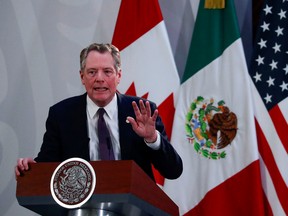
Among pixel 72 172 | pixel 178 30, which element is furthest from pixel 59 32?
→ pixel 72 172

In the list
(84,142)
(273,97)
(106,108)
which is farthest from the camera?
(273,97)

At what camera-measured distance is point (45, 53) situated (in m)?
3.96

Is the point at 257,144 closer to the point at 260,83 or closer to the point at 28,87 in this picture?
the point at 260,83

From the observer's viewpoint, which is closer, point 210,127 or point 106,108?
point 106,108

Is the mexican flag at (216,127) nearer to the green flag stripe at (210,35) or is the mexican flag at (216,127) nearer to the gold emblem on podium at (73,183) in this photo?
the green flag stripe at (210,35)

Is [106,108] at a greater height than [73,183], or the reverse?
[106,108]

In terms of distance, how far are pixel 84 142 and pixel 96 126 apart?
108 mm

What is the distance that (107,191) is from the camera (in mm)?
1530

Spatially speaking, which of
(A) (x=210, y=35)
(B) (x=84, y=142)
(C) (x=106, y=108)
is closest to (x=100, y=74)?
(C) (x=106, y=108)

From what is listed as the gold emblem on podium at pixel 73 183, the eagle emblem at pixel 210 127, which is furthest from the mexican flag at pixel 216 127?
the gold emblem on podium at pixel 73 183

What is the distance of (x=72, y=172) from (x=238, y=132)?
212 centimetres

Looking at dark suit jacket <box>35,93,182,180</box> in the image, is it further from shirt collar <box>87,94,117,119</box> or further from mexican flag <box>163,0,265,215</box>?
mexican flag <box>163,0,265,215</box>

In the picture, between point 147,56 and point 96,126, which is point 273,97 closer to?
point 147,56

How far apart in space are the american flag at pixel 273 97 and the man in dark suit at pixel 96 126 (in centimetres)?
133
